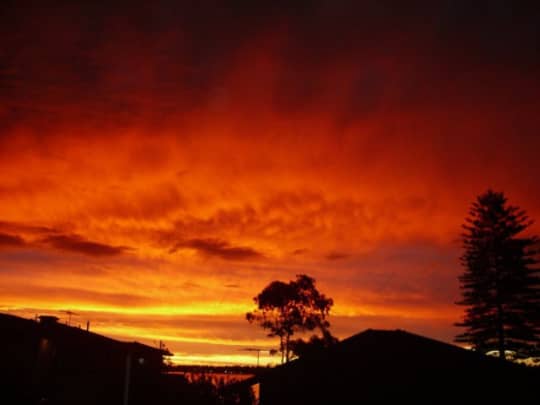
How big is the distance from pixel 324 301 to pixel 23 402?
116ft

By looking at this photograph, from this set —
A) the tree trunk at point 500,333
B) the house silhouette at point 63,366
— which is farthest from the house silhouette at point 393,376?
the tree trunk at point 500,333

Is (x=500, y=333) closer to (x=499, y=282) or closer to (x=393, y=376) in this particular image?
(x=499, y=282)

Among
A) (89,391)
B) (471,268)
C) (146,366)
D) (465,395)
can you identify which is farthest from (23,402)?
(471,268)

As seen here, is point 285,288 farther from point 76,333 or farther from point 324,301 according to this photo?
point 76,333

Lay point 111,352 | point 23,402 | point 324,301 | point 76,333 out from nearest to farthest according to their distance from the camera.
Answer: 1. point 23,402
2. point 76,333
3. point 111,352
4. point 324,301

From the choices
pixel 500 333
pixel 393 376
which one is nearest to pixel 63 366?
pixel 393 376

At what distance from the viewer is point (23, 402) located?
79.0 feet

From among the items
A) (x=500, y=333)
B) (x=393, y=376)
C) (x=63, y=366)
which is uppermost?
(x=500, y=333)

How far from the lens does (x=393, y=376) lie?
19.7 meters

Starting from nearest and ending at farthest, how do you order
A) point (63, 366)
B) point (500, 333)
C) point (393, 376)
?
point (393, 376) → point (63, 366) → point (500, 333)

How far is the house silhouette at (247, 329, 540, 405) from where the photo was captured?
1891 cm

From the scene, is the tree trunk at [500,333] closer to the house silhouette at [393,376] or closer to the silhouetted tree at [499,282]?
the silhouetted tree at [499,282]

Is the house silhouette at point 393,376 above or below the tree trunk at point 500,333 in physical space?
below

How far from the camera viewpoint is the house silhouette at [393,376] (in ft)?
62.0
